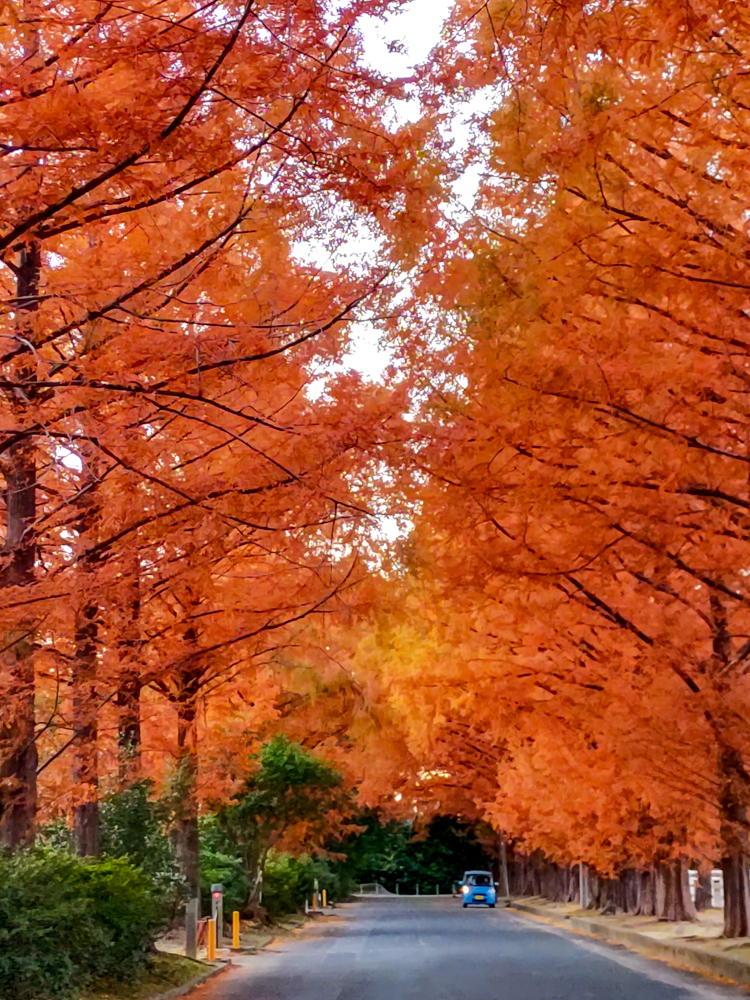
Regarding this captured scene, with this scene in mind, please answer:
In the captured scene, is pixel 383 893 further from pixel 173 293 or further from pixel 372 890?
pixel 173 293

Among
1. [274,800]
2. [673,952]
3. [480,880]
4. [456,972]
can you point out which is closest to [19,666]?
[456,972]

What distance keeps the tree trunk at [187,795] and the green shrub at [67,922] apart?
3969 mm

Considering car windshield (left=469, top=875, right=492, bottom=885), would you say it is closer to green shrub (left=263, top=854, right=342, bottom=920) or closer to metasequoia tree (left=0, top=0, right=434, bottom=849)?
green shrub (left=263, top=854, right=342, bottom=920)

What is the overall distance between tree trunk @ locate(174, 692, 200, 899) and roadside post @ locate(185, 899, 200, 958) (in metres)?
0.72

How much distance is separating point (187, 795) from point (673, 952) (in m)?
8.98

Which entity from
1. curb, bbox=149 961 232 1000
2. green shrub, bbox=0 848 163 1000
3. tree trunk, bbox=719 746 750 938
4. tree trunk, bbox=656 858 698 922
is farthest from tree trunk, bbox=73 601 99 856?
tree trunk, bbox=656 858 698 922

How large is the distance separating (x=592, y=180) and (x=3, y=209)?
14.7 ft

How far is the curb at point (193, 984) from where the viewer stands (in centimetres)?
1569

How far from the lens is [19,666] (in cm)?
1328

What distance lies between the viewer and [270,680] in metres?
23.8

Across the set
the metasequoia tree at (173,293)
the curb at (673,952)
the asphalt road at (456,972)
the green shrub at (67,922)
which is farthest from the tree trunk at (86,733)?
the curb at (673,952)

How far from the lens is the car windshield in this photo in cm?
6309

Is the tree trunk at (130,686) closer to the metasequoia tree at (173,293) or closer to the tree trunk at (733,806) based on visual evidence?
the metasequoia tree at (173,293)

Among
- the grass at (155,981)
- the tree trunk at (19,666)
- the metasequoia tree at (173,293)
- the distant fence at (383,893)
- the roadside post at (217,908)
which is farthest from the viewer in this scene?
the distant fence at (383,893)
